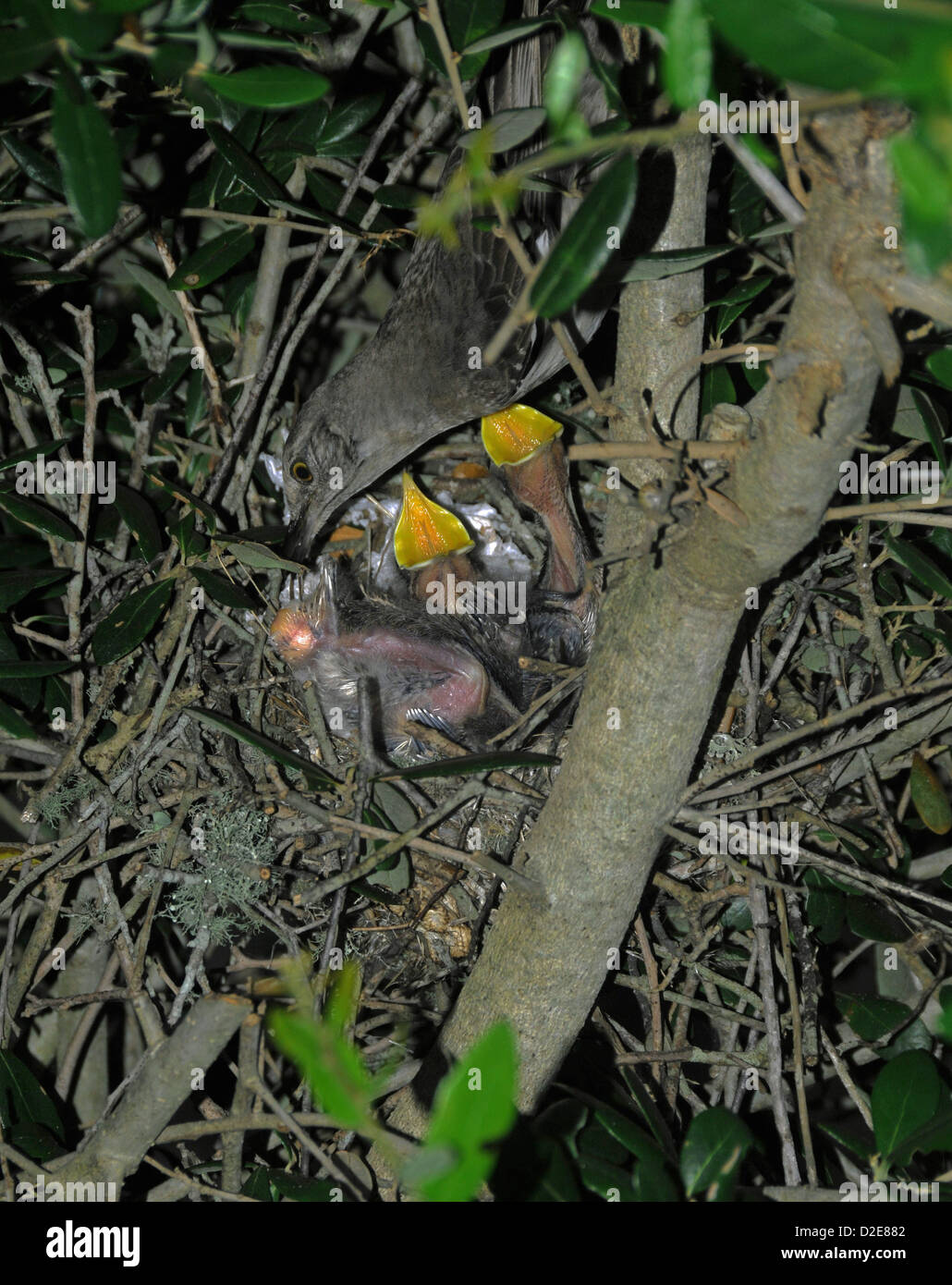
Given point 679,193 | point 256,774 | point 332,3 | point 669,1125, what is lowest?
point 669,1125

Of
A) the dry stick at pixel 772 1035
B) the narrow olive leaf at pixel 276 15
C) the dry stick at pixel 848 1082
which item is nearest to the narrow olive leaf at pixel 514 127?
the narrow olive leaf at pixel 276 15

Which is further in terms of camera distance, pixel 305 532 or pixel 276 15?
pixel 305 532

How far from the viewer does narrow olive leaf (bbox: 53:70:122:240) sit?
2.72ft

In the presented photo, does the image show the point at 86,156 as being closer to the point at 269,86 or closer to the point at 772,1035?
the point at 269,86

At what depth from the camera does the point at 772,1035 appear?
1.41 metres

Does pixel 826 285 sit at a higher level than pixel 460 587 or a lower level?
higher

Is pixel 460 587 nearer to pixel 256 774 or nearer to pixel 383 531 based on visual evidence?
pixel 383 531

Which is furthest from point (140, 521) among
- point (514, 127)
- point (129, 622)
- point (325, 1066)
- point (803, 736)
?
point (325, 1066)

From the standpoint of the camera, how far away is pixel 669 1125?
5.17 ft

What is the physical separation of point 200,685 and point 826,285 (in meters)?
1.34

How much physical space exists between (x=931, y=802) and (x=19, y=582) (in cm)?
167
